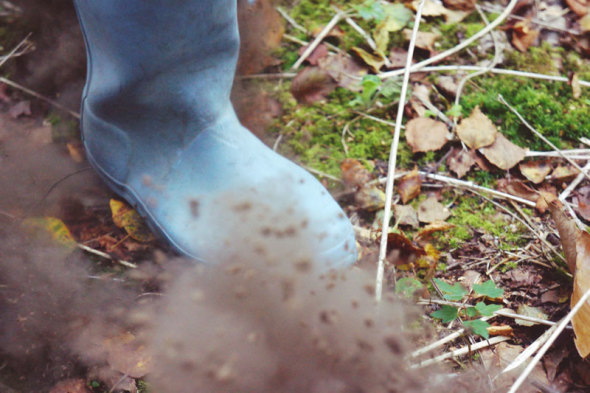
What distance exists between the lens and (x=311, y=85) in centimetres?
151

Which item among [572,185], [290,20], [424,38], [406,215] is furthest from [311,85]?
[572,185]

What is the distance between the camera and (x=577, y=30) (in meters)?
1.70

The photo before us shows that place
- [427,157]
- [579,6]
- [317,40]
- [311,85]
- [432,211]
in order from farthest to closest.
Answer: [579,6], [317,40], [311,85], [427,157], [432,211]

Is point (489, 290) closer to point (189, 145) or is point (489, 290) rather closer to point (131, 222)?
point (189, 145)

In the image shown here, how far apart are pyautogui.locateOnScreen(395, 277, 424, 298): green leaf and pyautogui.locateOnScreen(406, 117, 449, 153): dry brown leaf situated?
0.44 meters

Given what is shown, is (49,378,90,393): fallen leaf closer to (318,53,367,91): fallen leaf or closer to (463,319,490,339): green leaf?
(463,319,490,339): green leaf

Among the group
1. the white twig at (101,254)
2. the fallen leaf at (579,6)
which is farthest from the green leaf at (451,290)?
the fallen leaf at (579,6)

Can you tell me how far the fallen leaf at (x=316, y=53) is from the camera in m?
1.58

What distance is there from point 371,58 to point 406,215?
0.59m

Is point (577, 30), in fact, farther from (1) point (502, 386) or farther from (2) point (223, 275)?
(2) point (223, 275)

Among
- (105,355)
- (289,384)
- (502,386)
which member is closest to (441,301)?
(502,386)

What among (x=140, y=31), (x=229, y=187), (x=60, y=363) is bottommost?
(x=60, y=363)

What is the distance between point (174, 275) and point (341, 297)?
1.27ft

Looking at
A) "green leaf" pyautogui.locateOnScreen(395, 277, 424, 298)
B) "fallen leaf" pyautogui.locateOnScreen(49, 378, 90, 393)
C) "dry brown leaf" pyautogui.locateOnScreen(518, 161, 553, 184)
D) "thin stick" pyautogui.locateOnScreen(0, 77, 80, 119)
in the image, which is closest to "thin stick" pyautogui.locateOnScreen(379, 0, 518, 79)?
"dry brown leaf" pyautogui.locateOnScreen(518, 161, 553, 184)
